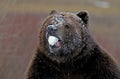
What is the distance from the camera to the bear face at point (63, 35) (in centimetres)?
909

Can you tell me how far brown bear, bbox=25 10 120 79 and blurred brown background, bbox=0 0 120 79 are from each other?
956 millimetres

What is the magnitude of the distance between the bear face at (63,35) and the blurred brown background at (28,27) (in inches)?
43.3

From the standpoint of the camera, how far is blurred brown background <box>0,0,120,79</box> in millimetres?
13609

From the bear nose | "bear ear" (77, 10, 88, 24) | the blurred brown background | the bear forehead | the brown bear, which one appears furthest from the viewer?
the blurred brown background

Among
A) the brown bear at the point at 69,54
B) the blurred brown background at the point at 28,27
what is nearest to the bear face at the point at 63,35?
the brown bear at the point at 69,54

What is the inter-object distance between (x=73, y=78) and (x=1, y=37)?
4.17 metres

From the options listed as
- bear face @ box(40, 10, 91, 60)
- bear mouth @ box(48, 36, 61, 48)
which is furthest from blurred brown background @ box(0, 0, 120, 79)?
bear mouth @ box(48, 36, 61, 48)

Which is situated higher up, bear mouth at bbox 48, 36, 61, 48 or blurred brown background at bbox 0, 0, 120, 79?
blurred brown background at bbox 0, 0, 120, 79

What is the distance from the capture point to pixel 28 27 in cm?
1577

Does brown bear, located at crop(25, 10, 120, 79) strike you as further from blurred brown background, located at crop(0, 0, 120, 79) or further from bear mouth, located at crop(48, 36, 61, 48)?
blurred brown background, located at crop(0, 0, 120, 79)

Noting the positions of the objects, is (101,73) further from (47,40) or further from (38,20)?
(38,20)

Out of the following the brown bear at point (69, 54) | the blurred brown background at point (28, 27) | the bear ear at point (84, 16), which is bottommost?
the brown bear at point (69, 54)

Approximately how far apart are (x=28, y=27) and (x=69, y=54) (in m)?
6.57

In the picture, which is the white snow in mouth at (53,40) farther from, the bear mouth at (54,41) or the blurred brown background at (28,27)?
the blurred brown background at (28,27)
